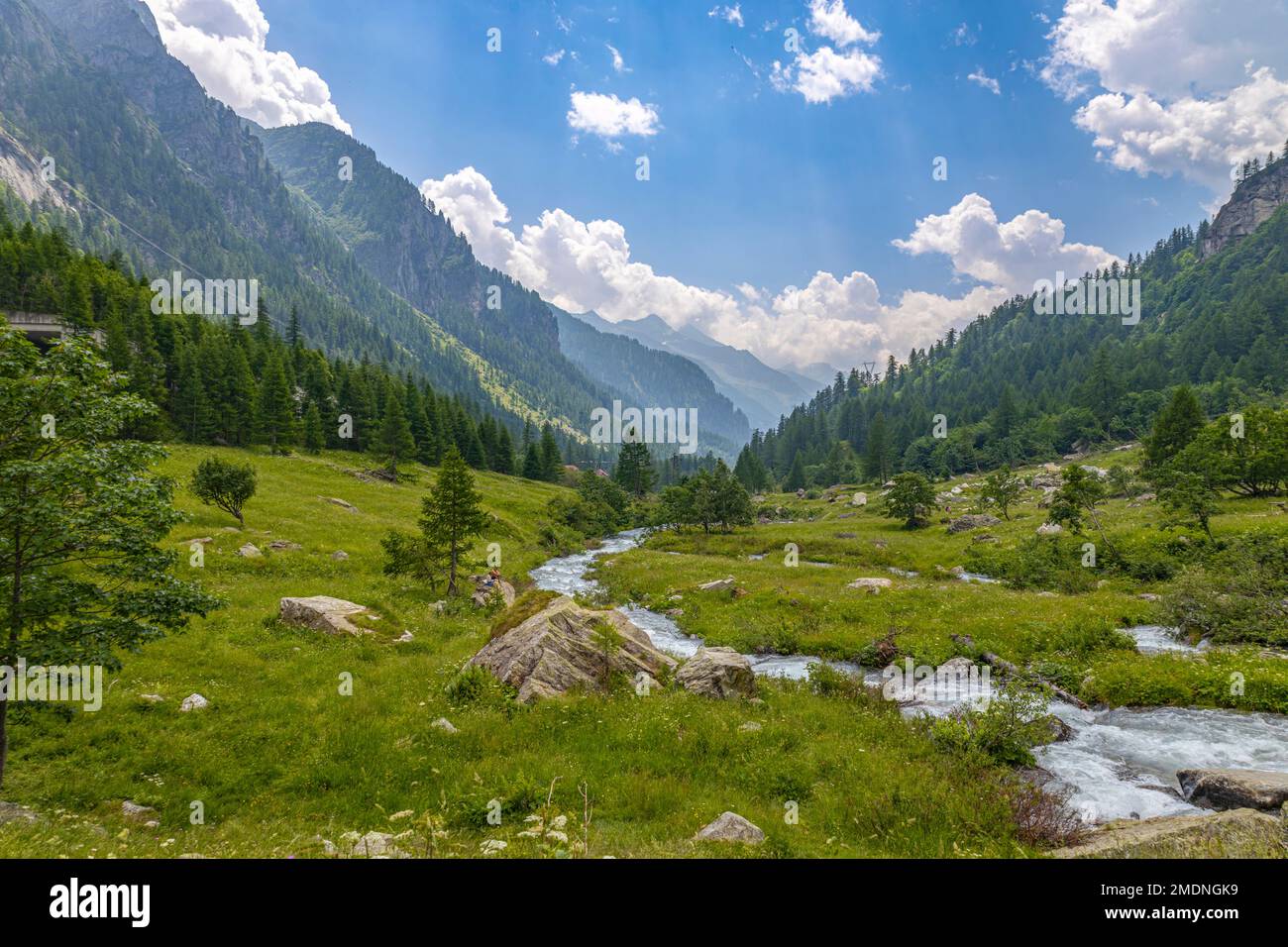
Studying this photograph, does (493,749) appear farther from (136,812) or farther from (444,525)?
(444,525)

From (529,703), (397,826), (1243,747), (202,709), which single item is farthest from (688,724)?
(1243,747)

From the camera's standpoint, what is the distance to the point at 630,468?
115312 millimetres

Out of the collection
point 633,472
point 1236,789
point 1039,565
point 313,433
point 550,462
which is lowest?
point 1236,789

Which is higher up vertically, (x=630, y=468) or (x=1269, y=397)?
(x=1269, y=397)

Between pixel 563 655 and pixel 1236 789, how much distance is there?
52.7 ft

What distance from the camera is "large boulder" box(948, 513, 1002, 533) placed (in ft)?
197

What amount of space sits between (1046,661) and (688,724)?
49.2ft

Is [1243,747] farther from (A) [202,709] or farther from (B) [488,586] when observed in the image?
(B) [488,586]

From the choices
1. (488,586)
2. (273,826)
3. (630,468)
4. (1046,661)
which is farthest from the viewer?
(630,468)

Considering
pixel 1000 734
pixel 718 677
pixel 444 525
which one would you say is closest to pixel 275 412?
pixel 444 525

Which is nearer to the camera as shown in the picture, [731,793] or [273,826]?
[273,826]

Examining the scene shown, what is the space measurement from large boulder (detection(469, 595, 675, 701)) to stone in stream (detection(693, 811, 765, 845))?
7.32 metres

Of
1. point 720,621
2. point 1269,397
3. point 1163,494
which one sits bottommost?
point 720,621

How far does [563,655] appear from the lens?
17.4m
